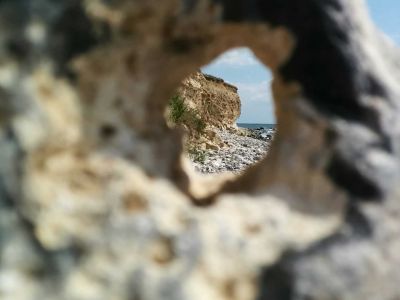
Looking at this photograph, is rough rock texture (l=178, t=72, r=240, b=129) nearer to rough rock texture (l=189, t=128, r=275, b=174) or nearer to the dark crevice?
rough rock texture (l=189, t=128, r=275, b=174)

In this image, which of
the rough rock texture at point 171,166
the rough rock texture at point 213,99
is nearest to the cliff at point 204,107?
the rough rock texture at point 213,99

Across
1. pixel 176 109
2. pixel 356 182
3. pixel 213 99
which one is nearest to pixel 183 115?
pixel 176 109

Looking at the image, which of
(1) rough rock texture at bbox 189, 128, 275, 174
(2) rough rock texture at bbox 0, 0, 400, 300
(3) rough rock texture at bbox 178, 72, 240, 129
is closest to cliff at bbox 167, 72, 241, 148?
(3) rough rock texture at bbox 178, 72, 240, 129

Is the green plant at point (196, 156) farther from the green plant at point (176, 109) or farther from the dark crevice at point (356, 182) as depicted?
the dark crevice at point (356, 182)

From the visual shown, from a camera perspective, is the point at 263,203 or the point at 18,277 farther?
the point at 263,203

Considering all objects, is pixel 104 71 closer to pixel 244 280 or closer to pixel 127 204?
pixel 127 204

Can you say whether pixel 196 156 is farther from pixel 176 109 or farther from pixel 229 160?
pixel 176 109

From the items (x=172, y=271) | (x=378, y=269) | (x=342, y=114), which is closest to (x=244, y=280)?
(x=172, y=271)
